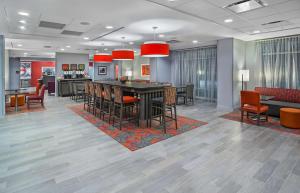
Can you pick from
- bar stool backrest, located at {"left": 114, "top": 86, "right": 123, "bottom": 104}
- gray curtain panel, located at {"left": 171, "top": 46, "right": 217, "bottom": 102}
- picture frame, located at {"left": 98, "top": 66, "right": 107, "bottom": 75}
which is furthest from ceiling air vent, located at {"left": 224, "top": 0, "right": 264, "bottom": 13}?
picture frame, located at {"left": 98, "top": 66, "right": 107, "bottom": 75}

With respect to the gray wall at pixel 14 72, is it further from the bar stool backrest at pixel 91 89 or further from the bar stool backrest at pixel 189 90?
the bar stool backrest at pixel 189 90

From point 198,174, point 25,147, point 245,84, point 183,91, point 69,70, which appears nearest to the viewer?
point 198,174

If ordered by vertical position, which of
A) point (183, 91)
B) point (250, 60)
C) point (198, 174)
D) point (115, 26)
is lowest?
point (198, 174)

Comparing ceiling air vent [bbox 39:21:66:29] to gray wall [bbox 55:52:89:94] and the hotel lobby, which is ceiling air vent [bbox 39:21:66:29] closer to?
the hotel lobby

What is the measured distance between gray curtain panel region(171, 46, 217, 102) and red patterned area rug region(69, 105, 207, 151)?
393cm

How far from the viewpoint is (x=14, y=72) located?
14117 millimetres

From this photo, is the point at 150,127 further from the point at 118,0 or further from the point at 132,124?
the point at 118,0

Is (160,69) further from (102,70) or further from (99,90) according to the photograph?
(102,70)

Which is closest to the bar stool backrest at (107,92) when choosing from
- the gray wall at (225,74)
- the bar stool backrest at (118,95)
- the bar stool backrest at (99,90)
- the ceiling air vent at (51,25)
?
the bar stool backrest at (99,90)

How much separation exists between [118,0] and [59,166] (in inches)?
117

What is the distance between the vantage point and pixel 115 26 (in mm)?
5094

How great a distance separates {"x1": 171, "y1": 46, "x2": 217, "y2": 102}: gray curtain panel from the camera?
8.69 metres

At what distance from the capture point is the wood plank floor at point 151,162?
7.60ft

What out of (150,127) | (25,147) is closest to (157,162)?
(150,127)
